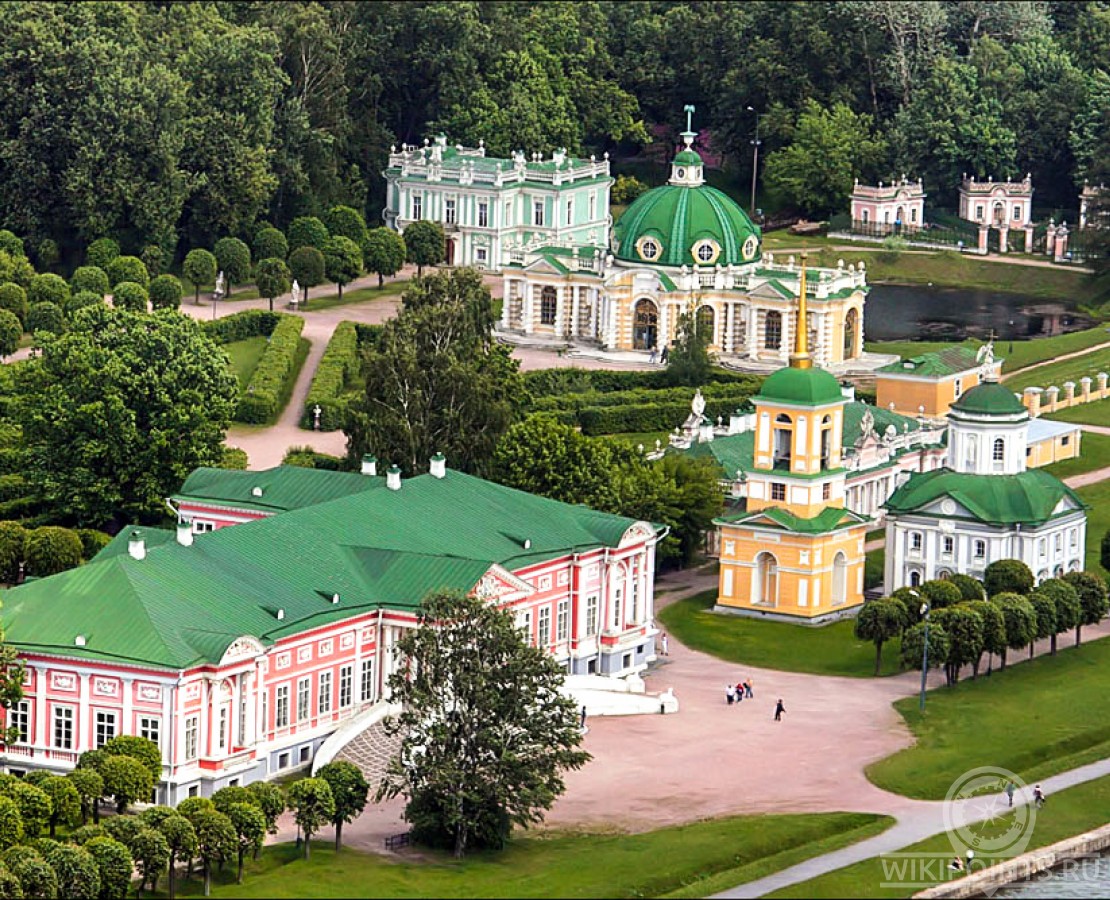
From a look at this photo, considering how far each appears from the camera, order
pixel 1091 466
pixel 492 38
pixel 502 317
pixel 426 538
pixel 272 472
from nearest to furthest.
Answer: pixel 426 538 → pixel 272 472 → pixel 1091 466 → pixel 502 317 → pixel 492 38

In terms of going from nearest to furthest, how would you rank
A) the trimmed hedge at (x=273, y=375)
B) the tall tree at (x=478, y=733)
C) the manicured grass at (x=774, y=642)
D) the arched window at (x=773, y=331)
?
the tall tree at (x=478, y=733)
the manicured grass at (x=774, y=642)
the trimmed hedge at (x=273, y=375)
the arched window at (x=773, y=331)

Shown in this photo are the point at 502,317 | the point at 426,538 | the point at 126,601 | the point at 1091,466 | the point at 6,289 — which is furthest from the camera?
the point at 502,317

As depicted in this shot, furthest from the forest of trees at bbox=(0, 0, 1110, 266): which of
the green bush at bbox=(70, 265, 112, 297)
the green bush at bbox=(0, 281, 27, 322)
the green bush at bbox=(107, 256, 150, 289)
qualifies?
the green bush at bbox=(0, 281, 27, 322)

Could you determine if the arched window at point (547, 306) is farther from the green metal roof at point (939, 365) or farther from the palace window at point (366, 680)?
the palace window at point (366, 680)

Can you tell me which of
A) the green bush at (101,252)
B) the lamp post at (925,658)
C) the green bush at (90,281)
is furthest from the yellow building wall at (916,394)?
the green bush at (101,252)

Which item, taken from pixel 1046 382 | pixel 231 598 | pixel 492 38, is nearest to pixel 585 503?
pixel 231 598

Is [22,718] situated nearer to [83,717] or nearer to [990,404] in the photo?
[83,717]

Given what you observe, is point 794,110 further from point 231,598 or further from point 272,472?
point 231,598
